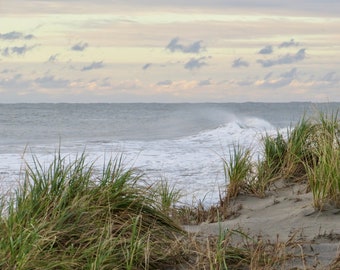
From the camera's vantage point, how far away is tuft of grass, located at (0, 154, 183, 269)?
3869mm

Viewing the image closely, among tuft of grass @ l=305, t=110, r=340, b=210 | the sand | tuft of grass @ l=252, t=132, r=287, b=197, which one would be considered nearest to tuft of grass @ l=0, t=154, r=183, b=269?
the sand

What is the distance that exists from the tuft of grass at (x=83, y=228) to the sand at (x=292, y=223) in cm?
50

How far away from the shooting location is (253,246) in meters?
4.66

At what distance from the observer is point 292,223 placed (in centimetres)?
569

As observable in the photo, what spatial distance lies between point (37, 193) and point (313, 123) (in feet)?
13.8

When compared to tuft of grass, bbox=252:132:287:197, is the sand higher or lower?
lower

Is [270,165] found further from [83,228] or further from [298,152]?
[83,228]

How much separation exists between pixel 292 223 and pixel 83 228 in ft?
6.88

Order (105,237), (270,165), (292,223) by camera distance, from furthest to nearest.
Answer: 1. (270,165)
2. (292,223)
3. (105,237)

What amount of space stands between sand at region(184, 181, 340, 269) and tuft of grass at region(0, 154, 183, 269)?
1.63ft

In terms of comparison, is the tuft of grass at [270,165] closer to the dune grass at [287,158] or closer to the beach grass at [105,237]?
the dune grass at [287,158]

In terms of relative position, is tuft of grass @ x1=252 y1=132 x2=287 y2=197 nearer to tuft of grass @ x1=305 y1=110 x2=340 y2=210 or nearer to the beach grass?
tuft of grass @ x1=305 y1=110 x2=340 y2=210

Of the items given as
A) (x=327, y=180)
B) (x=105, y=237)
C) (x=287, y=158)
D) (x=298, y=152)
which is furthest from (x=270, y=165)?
(x=105, y=237)

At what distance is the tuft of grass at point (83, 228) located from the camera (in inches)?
152
